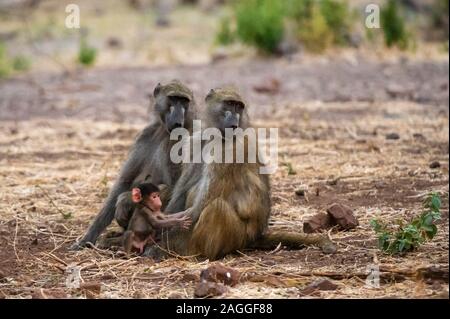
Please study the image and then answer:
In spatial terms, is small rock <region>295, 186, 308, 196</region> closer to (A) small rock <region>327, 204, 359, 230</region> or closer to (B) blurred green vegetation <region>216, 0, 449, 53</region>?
(A) small rock <region>327, 204, 359, 230</region>

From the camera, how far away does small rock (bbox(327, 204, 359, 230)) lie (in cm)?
609

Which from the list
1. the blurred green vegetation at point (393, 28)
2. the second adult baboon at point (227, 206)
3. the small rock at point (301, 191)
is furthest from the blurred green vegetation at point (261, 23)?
the second adult baboon at point (227, 206)

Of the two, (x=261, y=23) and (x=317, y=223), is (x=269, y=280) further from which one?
(x=261, y=23)

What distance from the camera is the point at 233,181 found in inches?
219

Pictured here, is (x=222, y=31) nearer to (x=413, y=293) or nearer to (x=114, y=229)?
(x=114, y=229)

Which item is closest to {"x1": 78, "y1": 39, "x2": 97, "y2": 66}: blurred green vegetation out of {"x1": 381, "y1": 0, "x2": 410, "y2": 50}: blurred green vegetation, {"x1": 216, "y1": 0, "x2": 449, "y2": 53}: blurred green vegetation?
{"x1": 216, "y1": 0, "x2": 449, "y2": 53}: blurred green vegetation

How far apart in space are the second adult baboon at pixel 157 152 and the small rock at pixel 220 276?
4.55 ft

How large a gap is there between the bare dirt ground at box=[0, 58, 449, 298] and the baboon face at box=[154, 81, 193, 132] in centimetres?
94

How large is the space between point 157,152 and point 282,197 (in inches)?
48.4

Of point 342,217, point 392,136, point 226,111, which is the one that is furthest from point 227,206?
point 392,136

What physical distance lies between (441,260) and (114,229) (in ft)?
8.05

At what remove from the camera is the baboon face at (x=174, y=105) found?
622cm

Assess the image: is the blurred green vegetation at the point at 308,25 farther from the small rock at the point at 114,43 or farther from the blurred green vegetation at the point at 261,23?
the small rock at the point at 114,43

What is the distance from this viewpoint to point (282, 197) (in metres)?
7.23
